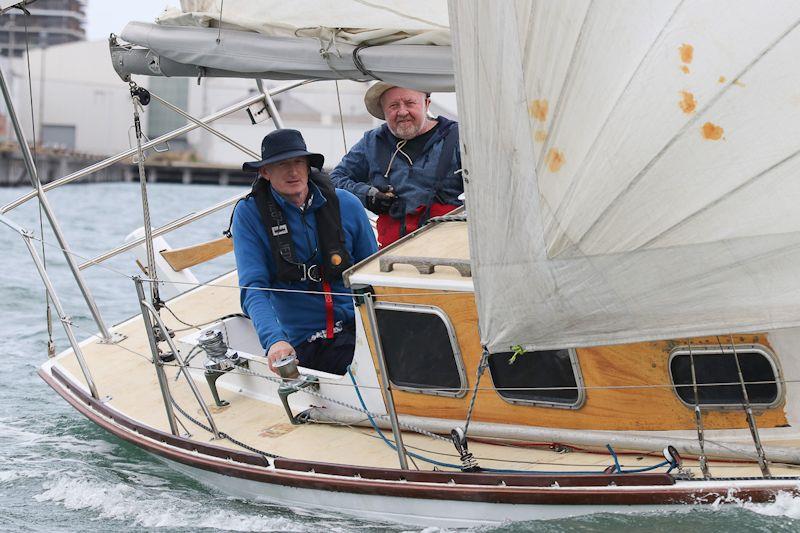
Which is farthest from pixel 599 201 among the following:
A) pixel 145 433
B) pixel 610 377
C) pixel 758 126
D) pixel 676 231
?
pixel 145 433

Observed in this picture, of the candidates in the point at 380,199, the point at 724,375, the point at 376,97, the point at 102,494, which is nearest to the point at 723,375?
the point at 724,375

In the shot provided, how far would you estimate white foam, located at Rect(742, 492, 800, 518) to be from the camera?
4.30 metres

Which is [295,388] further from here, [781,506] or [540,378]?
[781,506]

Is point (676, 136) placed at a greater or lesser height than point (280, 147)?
greater

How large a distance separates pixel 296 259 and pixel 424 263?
3.29 ft

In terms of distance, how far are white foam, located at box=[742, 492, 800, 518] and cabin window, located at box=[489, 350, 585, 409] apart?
970 millimetres

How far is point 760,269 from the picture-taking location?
426 centimetres

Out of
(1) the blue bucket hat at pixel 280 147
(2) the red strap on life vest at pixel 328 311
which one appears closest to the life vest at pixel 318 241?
(2) the red strap on life vest at pixel 328 311

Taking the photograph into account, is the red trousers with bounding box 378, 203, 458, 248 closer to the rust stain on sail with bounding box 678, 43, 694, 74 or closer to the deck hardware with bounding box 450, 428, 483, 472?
the deck hardware with bounding box 450, 428, 483, 472

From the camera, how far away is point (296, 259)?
6.16 meters

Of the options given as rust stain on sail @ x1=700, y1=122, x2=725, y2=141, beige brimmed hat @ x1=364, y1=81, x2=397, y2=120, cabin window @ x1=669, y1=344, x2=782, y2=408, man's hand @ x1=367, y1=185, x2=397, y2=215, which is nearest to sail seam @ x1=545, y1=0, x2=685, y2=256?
rust stain on sail @ x1=700, y1=122, x2=725, y2=141

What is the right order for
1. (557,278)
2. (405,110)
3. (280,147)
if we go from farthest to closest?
(405,110)
(280,147)
(557,278)

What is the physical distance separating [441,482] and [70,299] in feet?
35.1

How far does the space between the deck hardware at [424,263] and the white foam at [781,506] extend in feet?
5.33
